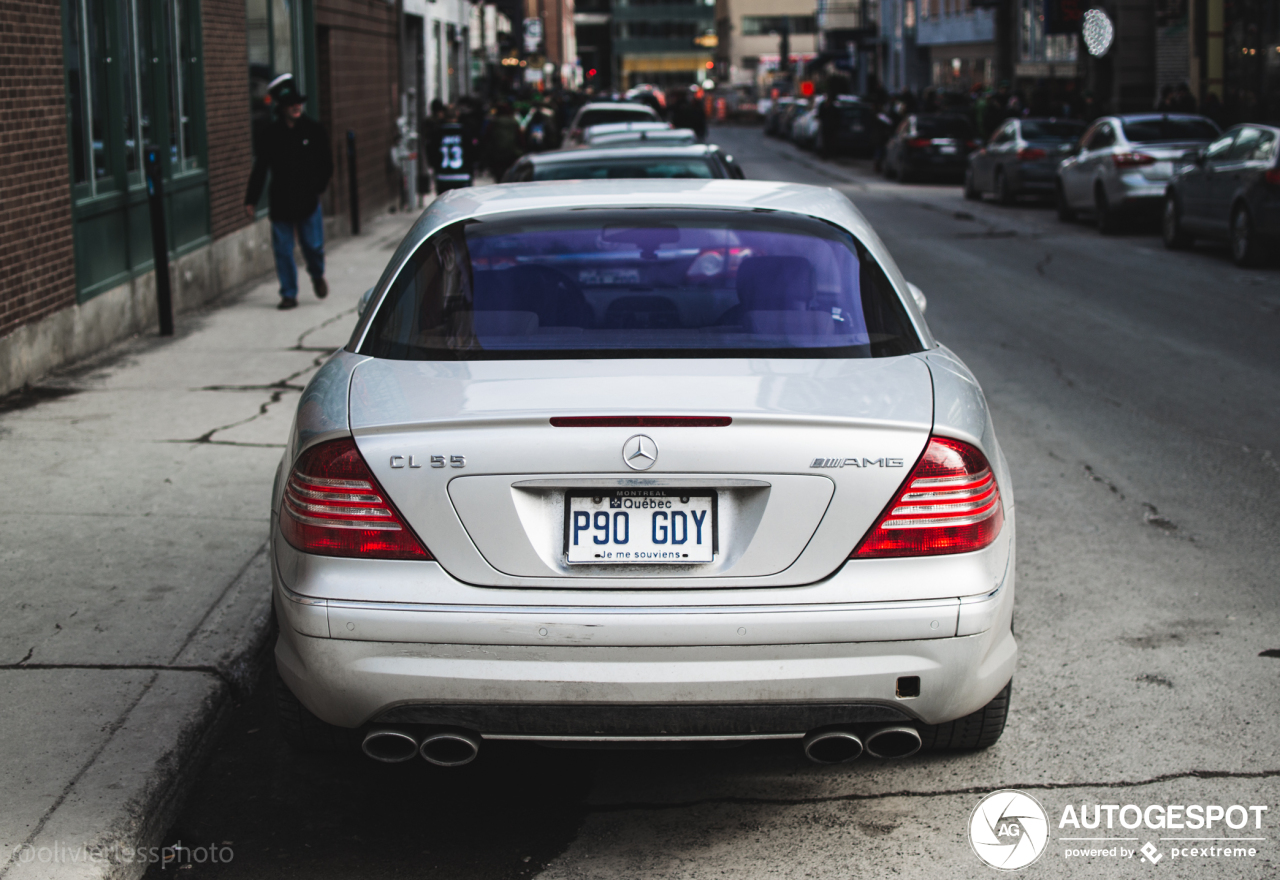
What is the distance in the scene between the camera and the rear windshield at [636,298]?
4.03 metres

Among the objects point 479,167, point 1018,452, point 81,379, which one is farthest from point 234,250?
point 479,167

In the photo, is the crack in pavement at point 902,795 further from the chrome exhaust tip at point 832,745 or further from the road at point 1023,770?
the chrome exhaust tip at point 832,745

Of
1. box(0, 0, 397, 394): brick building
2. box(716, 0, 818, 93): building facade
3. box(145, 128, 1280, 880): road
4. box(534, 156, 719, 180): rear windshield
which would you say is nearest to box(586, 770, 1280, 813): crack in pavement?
box(145, 128, 1280, 880): road

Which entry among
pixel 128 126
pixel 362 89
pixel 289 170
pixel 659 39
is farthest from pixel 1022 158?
pixel 659 39

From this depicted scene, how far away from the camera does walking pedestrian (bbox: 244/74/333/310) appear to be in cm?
1334

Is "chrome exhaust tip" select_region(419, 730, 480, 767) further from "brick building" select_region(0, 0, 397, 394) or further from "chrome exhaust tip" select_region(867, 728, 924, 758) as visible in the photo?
"brick building" select_region(0, 0, 397, 394)

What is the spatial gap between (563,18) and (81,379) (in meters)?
122

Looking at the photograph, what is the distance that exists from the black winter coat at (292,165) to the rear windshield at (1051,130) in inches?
647

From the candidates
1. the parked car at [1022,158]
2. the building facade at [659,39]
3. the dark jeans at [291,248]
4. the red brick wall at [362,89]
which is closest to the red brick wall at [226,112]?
the dark jeans at [291,248]

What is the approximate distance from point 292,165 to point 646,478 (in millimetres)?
10673

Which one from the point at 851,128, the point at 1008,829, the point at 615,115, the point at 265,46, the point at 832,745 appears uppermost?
the point at 851,128

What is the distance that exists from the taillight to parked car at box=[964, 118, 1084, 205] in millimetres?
4503

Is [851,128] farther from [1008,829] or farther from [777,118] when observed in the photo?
[1008,829]

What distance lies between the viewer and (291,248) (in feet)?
44.8
